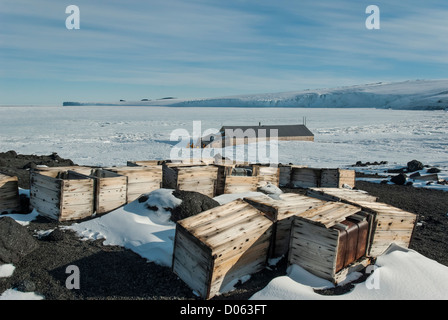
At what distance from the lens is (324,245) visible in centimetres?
539

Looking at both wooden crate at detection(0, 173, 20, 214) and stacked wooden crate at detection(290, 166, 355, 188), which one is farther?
stacked wooden crate at detection(290, 166, 355, 188)

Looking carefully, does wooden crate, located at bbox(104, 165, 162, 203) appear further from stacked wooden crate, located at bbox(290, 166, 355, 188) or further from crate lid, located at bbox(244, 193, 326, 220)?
stacked wooden crate, located at bbox(290, 166, 355, 188)

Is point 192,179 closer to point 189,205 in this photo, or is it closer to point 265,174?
point 189,205

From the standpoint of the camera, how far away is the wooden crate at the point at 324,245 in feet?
17.5

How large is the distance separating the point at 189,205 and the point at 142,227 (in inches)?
45.4

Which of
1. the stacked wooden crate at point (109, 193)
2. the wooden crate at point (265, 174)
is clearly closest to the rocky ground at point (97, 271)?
the stacked wooden crate at point (109, 193)

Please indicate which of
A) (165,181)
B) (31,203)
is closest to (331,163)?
(165,181)

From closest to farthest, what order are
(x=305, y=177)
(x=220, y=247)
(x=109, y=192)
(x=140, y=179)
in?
(x=220, y=247), (x=109, y=192), (x=140, y=179), (x=305, y=177)

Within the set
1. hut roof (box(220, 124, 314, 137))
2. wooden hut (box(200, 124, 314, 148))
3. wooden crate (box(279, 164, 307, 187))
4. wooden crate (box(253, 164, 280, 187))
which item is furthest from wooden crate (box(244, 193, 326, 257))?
hut roof (box(220, 124, 314, 137))

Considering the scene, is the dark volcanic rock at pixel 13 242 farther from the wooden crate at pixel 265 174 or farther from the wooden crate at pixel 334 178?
the wooden crate at pixel 334 178

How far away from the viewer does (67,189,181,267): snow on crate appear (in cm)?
643

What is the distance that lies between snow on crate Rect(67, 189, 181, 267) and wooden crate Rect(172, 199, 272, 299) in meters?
0.83

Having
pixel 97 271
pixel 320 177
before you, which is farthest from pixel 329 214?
pixel 320 177
